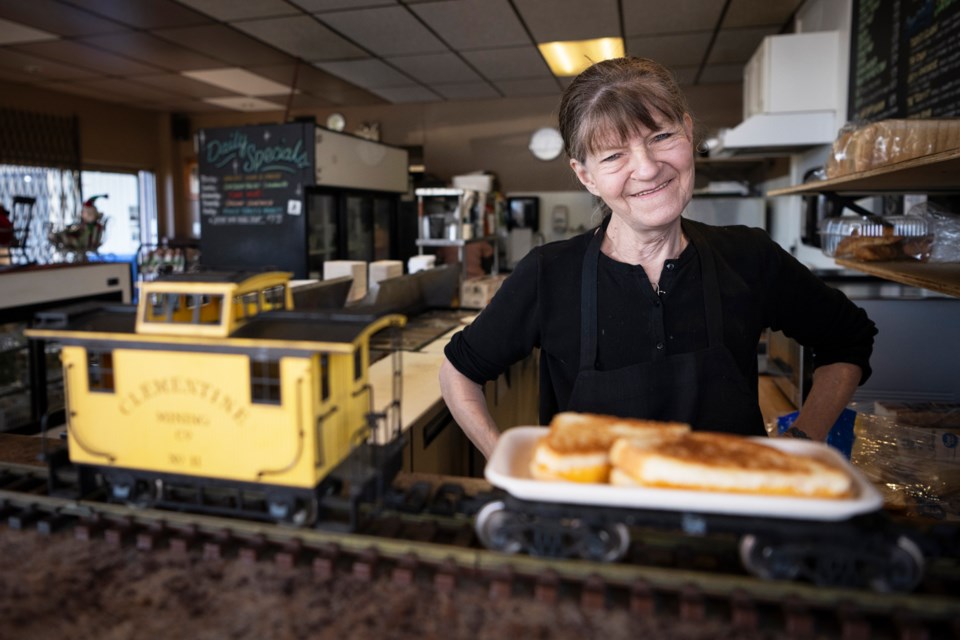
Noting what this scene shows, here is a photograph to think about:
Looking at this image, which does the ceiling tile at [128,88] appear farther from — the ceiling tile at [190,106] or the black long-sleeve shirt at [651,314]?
the black long-sleeve shirt at [651,314]

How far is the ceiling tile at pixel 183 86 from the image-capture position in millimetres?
7141

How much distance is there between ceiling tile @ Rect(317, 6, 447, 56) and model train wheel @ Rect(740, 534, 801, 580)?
15.1ft

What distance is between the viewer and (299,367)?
81cm

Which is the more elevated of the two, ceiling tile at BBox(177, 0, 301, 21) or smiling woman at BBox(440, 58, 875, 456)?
ceiling tile at BBox(177, 0, 301, 21)

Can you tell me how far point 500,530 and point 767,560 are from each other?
298 millimetres

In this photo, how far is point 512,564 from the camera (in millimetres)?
816

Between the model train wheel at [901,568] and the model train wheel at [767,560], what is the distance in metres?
0.09

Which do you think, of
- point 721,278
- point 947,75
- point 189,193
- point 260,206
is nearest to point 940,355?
point 947,75

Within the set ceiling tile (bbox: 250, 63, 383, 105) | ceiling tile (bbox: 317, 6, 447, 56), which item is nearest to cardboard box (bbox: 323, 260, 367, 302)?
ceiling tile (bbox: 317, 6, 447, 56)

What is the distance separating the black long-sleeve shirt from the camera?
1461 mm

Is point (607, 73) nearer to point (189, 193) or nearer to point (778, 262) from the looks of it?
point (778, 262)

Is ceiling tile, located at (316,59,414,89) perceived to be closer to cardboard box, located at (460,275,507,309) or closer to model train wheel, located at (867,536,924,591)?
cardboard box, located at (460,275,507,309)

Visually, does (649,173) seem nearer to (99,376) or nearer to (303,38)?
(99,376)

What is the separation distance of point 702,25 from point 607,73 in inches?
172
